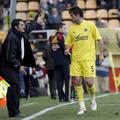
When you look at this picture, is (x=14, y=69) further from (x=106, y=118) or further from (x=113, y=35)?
(x=113, y=35)

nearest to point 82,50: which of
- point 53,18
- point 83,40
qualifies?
point 83,40

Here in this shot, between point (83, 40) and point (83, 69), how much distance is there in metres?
0.54

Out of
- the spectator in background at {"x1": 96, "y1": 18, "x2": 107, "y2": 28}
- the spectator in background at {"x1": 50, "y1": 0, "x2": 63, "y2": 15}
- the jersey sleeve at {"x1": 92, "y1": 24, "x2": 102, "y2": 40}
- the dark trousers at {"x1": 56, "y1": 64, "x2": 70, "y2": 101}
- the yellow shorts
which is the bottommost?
the dark trousers at {"x1": 56, "y1": 64, "x2": 70, "y2": 101}

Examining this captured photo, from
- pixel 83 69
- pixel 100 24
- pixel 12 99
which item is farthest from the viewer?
pixel 100 24

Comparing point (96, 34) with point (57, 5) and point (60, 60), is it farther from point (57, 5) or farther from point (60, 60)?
point (57, 5)

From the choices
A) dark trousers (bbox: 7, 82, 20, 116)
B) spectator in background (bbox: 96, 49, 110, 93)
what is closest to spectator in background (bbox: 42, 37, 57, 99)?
spectator in background (bbox: 96, 49, 110, 93)

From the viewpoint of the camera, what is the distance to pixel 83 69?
37.7ft

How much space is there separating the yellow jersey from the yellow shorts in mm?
77

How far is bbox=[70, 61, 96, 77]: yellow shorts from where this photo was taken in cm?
1145

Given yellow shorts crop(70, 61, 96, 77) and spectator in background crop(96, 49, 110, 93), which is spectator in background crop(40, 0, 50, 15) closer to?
spectator in background crop(96, 49, 110, 93)

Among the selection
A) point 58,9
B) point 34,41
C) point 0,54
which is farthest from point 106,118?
point 58,9

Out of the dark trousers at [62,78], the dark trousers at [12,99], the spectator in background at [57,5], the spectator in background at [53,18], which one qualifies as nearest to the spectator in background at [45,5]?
the spectator in background at [57,5]

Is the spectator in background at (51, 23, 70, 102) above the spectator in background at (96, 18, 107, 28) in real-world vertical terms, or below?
below

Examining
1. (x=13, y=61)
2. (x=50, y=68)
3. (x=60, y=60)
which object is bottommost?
(x=50, y=68)
